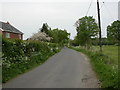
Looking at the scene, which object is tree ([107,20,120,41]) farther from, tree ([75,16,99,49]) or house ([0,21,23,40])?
house ([0,21,23,40])

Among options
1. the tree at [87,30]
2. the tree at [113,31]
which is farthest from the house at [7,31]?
the tree at [113,31]

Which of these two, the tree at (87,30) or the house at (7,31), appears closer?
the house at (7,31)

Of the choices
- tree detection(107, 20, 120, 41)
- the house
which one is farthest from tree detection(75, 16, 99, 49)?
tree detection(107, 20, 120, 41)

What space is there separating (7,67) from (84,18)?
35530 millimetres

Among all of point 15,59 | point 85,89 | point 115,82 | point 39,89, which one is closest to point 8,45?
point 15,59

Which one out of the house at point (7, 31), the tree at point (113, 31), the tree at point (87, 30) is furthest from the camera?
the tree at point (113, 31)

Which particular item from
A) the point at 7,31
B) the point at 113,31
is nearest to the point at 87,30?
the point at 7,31

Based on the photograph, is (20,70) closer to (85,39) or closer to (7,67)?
(7,67)

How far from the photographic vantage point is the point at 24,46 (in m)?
14.5

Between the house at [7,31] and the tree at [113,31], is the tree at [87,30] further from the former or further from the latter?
the tree at [113,31]

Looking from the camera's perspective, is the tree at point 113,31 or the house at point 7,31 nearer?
the house at point 7,31

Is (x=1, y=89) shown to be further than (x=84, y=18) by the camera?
No

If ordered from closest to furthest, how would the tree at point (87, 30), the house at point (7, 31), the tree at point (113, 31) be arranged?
the house at point (7, 31) < the tree at point (87, 30) < the tree at point (113, 31)

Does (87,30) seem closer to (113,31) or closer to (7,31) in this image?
A: (7,31)
